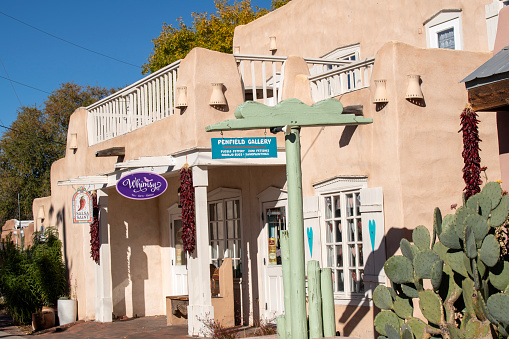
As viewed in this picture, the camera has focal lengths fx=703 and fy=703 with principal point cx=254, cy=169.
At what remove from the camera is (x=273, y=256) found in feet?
41.8

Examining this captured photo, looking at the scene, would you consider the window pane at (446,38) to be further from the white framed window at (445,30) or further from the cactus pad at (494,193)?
the cactus pad at (494,193)

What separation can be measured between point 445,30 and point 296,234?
7992 mm

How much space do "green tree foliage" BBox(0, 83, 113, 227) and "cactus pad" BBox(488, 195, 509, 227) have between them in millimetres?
32161

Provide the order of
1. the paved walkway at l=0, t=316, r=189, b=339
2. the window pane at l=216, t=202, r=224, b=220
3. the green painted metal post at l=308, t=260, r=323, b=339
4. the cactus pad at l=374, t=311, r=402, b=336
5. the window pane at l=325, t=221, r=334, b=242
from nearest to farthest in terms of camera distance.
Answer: the cactus pad at l=374, t=311, r=402, b=336 < the green painted metal post at l=308, t=260, r=323, b=339 < the window pane at l=325, t=221, r=334, b=242 < the paved walkway at l=0, t=316, r=189, b=339 < the window pane at l=216, t=202, r=224, b=220

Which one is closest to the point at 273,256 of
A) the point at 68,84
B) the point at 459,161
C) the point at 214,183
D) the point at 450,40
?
the point at 214,183

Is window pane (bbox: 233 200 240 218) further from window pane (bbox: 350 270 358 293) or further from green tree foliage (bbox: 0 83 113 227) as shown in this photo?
green tree foliage (bbox: 0 83 113 227)

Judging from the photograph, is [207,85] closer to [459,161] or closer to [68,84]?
[459,161]

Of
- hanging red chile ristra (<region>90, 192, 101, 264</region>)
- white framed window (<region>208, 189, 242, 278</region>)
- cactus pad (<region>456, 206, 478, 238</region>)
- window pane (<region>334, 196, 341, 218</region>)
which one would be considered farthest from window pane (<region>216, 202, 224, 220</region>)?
cactus pad (<region>456, 206, 478, 238</region>)

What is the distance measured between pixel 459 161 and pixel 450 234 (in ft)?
12.0

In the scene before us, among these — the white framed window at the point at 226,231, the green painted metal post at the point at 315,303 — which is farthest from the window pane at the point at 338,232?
the white framed window at the point at 226,231

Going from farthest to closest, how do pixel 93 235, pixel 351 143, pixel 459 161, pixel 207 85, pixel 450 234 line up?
1. pixel 93 235
2. pixel 207 85
3. pixel 351 143
4. pixel 459 161
5. pixel 450 234

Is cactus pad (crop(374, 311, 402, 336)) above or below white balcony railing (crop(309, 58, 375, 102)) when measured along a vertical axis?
below

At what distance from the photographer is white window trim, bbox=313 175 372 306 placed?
1000 centimetres

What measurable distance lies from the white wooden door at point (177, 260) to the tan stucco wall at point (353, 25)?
5045mm
